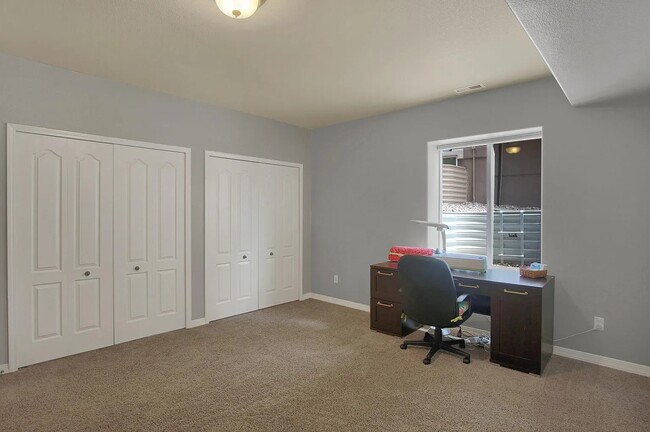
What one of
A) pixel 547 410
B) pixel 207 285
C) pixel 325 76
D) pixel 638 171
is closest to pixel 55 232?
pixel 207 285

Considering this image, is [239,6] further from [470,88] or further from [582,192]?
[582,192]

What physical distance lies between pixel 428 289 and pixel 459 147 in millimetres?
1909

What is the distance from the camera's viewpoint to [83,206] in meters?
3.28

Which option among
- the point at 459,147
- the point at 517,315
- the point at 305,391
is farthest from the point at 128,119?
the point at 517,315

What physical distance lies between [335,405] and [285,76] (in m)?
2.76

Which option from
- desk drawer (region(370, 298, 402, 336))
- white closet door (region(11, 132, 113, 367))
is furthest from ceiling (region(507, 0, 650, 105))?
white closet door (region(11, 132, 113, 367))

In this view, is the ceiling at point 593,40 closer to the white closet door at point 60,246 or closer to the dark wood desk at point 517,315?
the dark wood desk at point 517,315

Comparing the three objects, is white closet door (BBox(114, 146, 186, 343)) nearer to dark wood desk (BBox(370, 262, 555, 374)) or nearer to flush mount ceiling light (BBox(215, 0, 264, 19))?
flush mount ceiling light (BBox(215, 0, 264, 19))

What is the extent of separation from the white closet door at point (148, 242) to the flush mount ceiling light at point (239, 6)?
210 cm

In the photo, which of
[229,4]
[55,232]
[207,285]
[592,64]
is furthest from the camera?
[207,285]

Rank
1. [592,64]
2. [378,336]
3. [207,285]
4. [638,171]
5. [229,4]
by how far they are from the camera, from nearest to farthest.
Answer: [229,4]
[592,64]
[638,171]
[378,336]
[207,285]

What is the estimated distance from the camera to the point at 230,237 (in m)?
4.44

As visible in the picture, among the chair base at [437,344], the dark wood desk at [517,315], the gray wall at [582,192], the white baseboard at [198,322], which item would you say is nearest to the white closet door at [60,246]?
the white baseboard at [198,322]

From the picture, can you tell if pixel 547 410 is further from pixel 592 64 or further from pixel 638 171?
pixel 592 64
